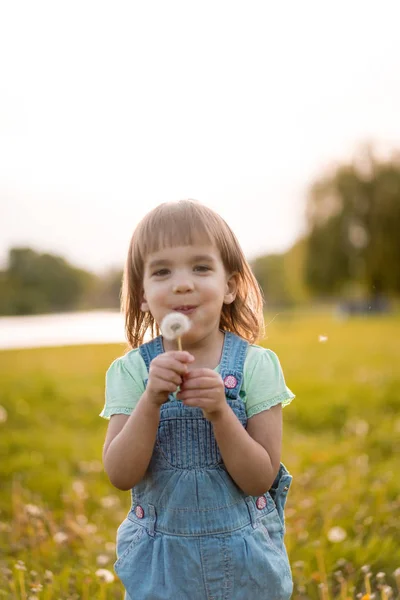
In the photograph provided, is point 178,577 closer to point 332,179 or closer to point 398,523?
point 398,523

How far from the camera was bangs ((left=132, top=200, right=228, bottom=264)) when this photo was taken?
2.03 meters

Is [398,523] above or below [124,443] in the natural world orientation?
below

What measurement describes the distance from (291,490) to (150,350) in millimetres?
2135

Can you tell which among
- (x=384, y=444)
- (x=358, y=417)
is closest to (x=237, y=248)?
(x=384, y=444)

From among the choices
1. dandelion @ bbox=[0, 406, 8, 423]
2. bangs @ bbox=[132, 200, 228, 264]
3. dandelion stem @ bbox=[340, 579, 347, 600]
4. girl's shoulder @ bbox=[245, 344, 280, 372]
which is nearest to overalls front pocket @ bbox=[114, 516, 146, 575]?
girl's shoulder @ bbox=[245, 344, 280, 372]

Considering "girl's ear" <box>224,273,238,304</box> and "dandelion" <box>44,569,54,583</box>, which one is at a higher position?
"girl's ear" <box>224,273,238,304</box>

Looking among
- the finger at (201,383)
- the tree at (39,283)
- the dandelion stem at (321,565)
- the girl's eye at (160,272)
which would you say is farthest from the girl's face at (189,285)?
the tree at (39,283)

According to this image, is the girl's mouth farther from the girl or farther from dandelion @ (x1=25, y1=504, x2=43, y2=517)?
dandelion @ (x1=25, y1=504, x2=43, y2=517)

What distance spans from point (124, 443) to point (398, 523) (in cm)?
207

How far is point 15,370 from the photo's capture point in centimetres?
976

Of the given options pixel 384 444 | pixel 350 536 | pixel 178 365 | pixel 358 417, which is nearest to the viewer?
pixel 178 365

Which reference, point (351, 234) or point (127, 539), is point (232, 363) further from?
point (351, 234)

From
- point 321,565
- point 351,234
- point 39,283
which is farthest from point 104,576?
point 351,234

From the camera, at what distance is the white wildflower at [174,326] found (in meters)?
1.80
